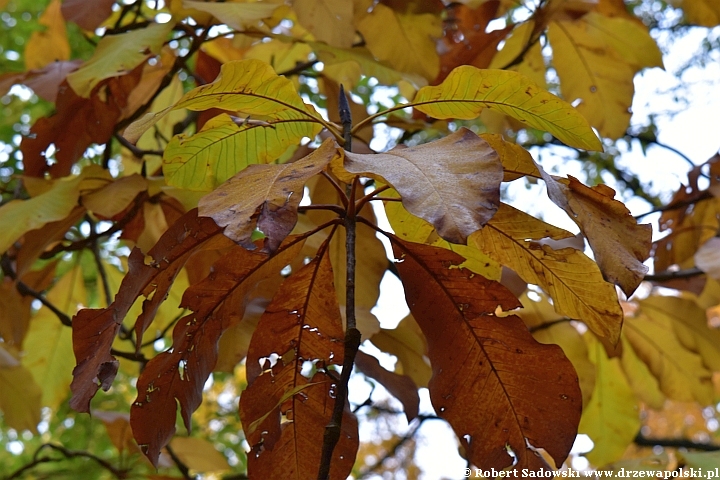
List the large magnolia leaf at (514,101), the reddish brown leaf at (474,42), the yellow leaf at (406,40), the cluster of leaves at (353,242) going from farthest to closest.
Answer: the reddish brown leaf at (474,42) < the yellow leaf at (406,40) < the large magnolia leaf at (514,101) < the cluster of leaves at (353,242)

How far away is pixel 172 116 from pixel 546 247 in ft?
3.68

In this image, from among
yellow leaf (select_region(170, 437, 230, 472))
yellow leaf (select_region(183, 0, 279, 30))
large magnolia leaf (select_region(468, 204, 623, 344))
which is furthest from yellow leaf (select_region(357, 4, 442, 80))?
yellow leaf (select_region(170, 437, 230, 472))

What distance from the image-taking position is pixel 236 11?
1.07 m

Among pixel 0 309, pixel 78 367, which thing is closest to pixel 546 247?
pixel 78 367

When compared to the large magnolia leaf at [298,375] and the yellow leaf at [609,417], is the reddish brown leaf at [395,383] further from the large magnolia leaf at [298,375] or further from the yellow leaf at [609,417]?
the yellow leaf at [609,417]

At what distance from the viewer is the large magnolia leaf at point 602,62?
1480 mm

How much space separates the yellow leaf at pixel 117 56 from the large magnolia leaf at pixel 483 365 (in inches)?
19.1

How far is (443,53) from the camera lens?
146 centimetres

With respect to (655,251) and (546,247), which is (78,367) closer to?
(546,247)

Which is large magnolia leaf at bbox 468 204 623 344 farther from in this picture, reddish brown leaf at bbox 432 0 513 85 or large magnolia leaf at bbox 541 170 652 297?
reddish brown leaf at bbox 432 0 513 85

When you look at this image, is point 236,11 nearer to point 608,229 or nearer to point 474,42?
point 474,42

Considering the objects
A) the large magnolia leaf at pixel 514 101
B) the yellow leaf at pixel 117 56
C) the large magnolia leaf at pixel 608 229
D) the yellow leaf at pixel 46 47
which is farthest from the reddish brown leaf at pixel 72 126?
the large magnolia leaf at pixel 608 229

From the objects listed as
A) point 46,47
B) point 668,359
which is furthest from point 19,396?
point 668,359

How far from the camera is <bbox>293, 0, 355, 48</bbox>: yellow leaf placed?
45.4 inches
